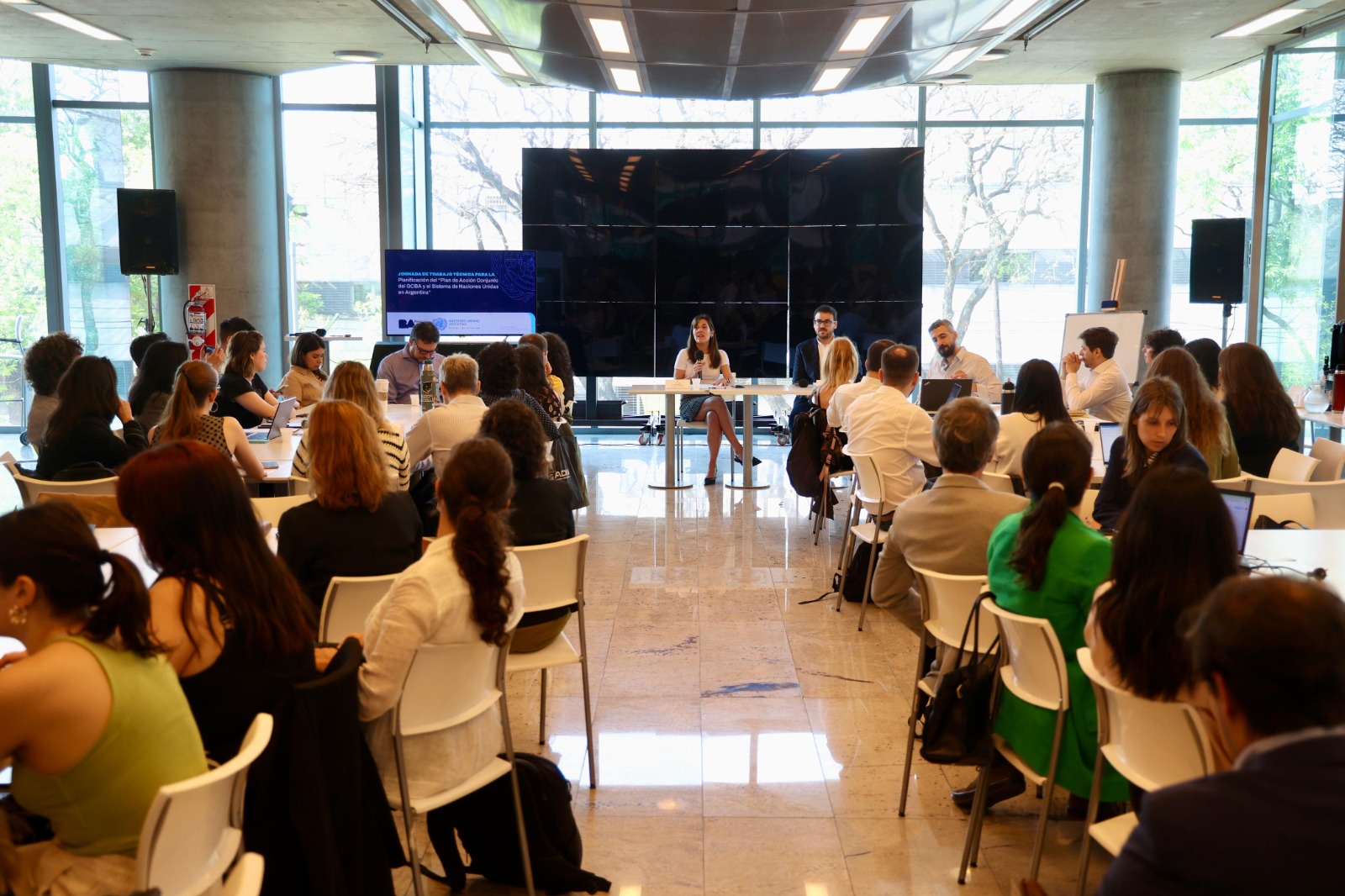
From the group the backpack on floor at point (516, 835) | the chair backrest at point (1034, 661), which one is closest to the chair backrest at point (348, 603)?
the backpack on floor at point (516, 835)

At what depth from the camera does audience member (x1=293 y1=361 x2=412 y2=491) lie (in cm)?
495

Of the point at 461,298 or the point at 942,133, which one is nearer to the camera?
the point at 461,298

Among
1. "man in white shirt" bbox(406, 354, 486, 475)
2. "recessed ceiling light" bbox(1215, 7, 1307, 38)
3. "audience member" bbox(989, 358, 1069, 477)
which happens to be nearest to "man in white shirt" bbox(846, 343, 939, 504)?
"audience member" bbox(989, 358, 1069, 477)

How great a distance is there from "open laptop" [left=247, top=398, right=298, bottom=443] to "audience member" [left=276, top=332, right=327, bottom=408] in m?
0.99

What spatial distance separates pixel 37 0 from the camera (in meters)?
8.27

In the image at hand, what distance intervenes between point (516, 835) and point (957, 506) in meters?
1.81

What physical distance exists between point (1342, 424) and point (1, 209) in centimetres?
1244

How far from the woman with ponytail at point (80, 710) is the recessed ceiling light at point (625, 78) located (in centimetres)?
652

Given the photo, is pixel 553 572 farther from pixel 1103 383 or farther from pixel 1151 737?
pixel 1103 383

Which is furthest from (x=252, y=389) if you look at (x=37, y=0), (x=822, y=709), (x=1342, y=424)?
(x=1342, y=424)

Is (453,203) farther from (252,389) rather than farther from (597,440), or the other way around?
(252,389)

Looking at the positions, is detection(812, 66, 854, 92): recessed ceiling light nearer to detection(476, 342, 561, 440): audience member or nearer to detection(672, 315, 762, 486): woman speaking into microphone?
detection(672, 315, 762, 486): woman speaking into microphone

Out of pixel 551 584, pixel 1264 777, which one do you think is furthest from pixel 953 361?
pixel 1264 777

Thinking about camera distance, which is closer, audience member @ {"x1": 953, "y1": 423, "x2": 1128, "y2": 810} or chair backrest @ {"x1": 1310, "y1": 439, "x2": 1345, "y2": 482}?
audience member @ {"x1": 953, "y1": 423, "x2": 1128, "y2": 810}
